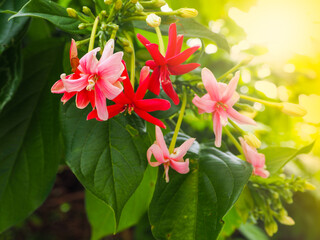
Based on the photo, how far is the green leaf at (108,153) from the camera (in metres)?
0.51

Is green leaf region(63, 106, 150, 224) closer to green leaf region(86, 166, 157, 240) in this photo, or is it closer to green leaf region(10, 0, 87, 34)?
green leaf region(10, 0, 87, 34)

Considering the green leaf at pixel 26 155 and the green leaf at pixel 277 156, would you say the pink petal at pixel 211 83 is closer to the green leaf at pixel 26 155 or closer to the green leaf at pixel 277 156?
the green leaf at pixel 277 156

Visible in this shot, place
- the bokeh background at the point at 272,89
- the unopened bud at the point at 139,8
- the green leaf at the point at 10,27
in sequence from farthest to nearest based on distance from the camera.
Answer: the bokeh background at the point at 272,89
the green leaf at the point at 10,27
the unopened bud at the point at 139,8

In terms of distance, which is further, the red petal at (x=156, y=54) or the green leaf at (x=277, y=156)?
the green leaf at (x=277, y=156)

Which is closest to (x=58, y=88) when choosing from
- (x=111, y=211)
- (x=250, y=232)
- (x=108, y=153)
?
(x=108, y=153)

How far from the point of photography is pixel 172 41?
1.49 ft

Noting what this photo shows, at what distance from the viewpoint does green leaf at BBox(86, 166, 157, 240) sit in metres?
0.84

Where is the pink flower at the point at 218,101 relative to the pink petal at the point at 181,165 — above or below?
above

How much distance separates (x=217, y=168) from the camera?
1.83 ft

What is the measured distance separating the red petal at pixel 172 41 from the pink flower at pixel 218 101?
0.06 metres

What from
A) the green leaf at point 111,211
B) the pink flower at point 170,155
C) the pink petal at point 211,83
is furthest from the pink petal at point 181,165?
the green leaf at point 111,211

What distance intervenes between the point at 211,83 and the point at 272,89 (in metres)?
0.84

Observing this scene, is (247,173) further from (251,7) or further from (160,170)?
(251,7)

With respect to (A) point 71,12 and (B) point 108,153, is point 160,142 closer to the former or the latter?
(B) point 108,153
